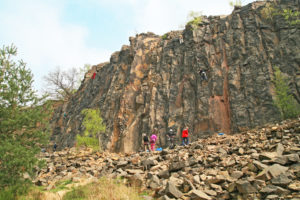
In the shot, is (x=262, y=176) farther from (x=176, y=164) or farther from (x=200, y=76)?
(x=200, y=76)

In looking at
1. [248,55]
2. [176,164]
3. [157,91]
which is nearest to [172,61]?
[157,91]

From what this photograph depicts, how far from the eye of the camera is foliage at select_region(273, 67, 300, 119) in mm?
15750

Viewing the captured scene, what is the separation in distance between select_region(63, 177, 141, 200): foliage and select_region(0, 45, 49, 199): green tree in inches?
94.8

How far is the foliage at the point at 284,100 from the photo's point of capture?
1575cm

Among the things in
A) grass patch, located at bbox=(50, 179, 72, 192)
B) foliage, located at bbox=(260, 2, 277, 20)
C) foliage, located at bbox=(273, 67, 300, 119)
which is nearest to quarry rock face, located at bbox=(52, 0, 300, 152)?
foliage, located at bbox=(260, 2, 277, 20)

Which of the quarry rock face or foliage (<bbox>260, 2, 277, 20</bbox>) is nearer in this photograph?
the quarry rock face

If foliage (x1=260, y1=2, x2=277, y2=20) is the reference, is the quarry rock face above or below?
below

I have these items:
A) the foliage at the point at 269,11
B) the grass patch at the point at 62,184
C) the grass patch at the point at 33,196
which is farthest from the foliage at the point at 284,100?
the grass patch at the point at 33,196

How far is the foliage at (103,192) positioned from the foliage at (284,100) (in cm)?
1319

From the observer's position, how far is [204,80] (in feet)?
68.2

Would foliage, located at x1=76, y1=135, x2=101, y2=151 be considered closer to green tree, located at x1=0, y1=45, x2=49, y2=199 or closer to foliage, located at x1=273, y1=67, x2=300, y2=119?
green tree, located at x1=0, y1=45, x2=49, y2=199

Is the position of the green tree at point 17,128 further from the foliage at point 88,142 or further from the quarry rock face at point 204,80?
the quarry rock face at point 204,80

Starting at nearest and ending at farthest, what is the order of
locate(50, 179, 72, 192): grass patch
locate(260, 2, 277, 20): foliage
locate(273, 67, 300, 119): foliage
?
locate(50, 179, 72, 192): grass patch → locate(273, 67, 300, 119): foliage → locate(260, 2, 277, 20): foliage

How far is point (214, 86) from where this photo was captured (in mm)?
19797
